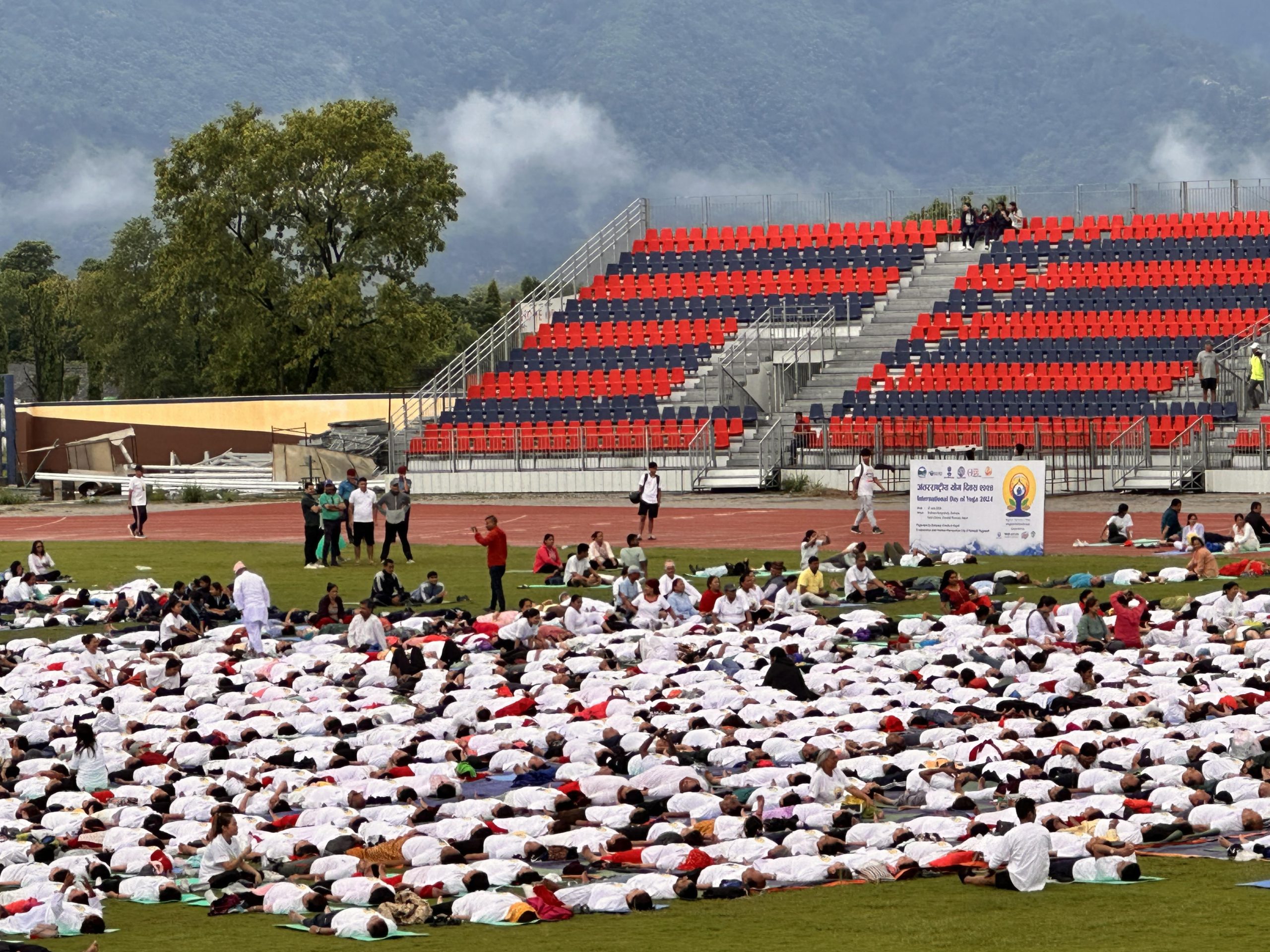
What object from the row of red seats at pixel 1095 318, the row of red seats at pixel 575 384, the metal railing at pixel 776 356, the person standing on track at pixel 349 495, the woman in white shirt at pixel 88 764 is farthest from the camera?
the row of red seats at pixel 575 384

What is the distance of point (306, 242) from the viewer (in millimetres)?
71750

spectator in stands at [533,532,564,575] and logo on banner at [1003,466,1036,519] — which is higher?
logo on banner at [1003,466,1036,519]

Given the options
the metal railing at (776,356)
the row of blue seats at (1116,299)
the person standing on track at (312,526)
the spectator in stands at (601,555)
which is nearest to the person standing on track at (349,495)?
the person standing on track at (312,526)

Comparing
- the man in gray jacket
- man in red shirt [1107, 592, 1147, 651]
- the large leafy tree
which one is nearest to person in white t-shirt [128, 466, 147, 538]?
the man in gray jacket

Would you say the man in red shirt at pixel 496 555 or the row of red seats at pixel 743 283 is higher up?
the row of red seats at pixel 743 283

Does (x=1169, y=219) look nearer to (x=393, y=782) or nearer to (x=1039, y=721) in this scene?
(x=1039, y=721)

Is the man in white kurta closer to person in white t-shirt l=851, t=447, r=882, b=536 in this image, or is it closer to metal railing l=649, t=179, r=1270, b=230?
person in white t-shirt l=851, t=447, r=882, b=536

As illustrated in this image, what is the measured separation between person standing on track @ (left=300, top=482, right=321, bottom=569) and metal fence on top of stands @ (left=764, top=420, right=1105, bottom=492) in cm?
1551

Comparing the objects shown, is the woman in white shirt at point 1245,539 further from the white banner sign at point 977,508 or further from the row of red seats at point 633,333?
the row of red seats at point 633,333

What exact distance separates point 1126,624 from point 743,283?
3675cm

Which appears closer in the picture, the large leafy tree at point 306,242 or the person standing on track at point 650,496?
the person standing on track at point 650,496

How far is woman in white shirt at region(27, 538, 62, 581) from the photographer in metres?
33.6

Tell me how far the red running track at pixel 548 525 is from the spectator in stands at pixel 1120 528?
2.84 feet

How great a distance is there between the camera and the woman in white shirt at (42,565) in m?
33.6
